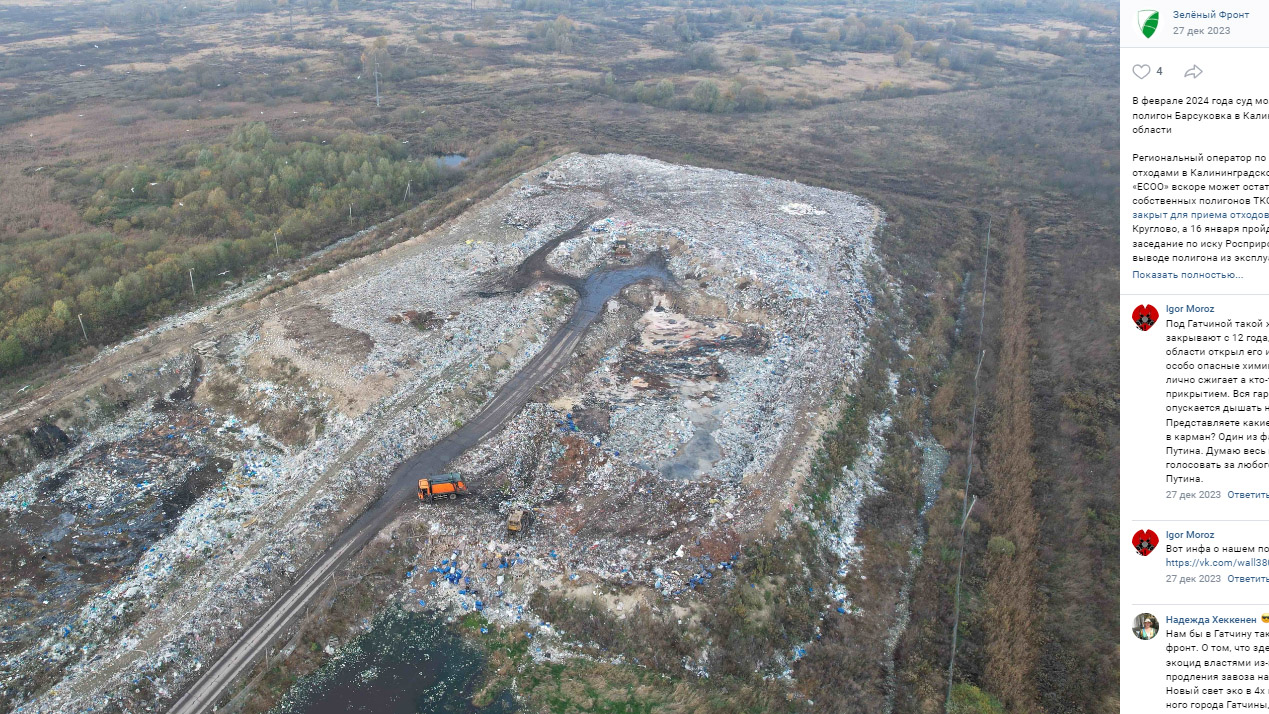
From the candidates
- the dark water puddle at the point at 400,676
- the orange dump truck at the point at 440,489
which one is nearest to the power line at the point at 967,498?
the dark water puddle at the point at 400,676

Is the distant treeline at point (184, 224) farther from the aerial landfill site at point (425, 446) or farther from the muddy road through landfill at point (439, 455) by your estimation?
the muddy road through landfill at point (439, 455)

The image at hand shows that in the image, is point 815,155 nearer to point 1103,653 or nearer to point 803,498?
point 803,498

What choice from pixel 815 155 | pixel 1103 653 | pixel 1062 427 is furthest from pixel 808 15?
pixel 1103 653
